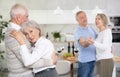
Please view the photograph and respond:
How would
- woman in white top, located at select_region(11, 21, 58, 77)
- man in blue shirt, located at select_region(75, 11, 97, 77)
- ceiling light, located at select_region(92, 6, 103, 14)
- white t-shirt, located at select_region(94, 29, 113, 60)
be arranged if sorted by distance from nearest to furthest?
woman in white top, located at select_region(11, 21, 58, 77) → white t-shirt, located at select_region(94, 29, 113, 60) → man in blue shirt, located at select_region(75, 11, 97, 77) → ceiling light, located at select_region(92, 6, 103, 14)

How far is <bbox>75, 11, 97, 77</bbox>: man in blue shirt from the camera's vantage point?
370 centimetres

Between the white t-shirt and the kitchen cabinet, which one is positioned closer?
the white t-shirt

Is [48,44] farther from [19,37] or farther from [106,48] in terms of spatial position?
[106,48]

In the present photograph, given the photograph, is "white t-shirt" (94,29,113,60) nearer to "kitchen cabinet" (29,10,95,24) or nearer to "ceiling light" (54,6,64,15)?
"ceiling light" (54,6,64,15)

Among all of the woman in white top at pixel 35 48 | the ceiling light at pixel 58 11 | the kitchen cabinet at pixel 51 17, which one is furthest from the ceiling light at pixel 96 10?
the woman in white top at pixel 35 48

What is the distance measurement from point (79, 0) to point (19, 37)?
15.9 ft

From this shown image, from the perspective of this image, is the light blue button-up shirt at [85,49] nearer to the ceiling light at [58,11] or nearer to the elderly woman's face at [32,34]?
the elderly woman's face at [32,34]

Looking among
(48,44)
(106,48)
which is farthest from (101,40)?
(48,44)

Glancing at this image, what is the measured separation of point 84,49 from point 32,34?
5.30 ft

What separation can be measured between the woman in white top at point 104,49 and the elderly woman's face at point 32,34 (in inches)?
46.4

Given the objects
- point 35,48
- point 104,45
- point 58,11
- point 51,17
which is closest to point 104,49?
point 104,45

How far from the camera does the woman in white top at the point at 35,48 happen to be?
2176mm

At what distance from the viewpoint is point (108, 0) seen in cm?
700

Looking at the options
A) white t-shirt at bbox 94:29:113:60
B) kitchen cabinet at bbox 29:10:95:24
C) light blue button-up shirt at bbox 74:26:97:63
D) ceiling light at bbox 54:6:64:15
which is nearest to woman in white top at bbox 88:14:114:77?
white t-shirt at bbox 94:29:113:60
